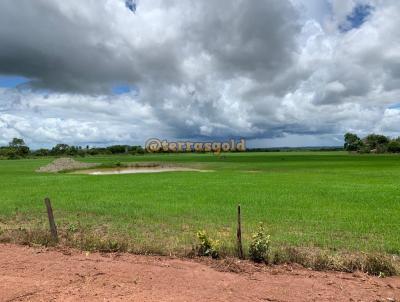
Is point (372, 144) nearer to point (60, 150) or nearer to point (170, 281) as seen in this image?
point (60, 150)

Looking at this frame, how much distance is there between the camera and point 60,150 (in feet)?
556

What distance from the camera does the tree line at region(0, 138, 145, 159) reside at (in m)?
150

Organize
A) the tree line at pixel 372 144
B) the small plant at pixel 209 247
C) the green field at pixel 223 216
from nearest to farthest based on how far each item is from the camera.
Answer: the small plant at pixel 209 247, the green field at pixel 223 216, the tree line at pixel 372 144

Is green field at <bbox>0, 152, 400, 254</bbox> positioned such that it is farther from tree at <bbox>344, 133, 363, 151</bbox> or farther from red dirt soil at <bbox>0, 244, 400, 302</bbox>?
tree at <bbox>344, 133, 363, 151</bbox>

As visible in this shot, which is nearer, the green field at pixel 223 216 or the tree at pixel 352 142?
the green field at pixel 223 216

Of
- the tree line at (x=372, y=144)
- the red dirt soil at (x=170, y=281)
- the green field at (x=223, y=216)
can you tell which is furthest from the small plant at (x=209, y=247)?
the tree line at (x=372, y=144)

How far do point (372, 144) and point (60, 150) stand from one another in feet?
440

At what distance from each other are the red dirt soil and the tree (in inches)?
6998

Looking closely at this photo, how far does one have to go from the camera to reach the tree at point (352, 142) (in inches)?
6939

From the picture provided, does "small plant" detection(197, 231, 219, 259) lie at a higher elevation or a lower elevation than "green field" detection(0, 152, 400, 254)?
higher

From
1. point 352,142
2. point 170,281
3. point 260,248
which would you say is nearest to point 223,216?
point 260,248

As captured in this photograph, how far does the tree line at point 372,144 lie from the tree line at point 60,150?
99276 mm

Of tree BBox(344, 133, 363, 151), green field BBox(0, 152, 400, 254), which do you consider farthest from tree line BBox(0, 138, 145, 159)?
green field BBox(0, 152, 400, 254)

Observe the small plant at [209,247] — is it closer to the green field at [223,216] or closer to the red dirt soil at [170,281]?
the red dirt soil at [170,281]
